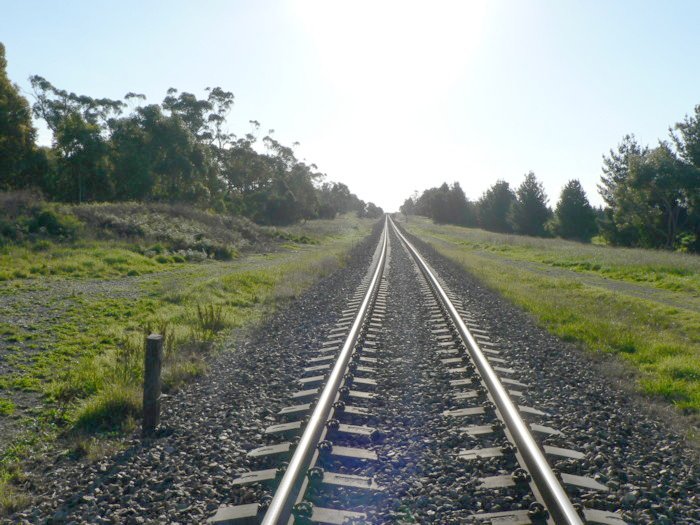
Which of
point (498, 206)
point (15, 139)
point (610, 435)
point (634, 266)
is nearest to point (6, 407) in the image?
point (610, 435)

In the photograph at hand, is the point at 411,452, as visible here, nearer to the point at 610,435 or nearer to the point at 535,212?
the point at 610,435

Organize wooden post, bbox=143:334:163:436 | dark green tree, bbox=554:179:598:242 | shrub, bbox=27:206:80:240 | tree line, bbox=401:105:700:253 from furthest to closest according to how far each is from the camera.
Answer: dark green tree, bbox=554:179:598:242
tree line, bbox=401:105:700:253
shrub, bbox=27:206:80:240
wooden post, bbox=143:334:163:436

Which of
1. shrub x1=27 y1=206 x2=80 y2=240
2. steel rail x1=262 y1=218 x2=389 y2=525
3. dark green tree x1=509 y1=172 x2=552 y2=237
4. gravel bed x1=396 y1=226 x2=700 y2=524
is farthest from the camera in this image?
dark green tree x1=509 y1=172 x2=552 y2=237

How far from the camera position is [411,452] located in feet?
15.4

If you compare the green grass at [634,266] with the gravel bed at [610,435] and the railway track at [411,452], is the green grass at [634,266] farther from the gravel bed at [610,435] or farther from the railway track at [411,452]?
the railway track at [411,452]

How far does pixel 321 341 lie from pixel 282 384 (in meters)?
2.28

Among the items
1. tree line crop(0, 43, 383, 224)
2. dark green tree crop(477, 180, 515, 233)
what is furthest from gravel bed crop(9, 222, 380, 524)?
dark green tree crop(477, 180, 515, 233)

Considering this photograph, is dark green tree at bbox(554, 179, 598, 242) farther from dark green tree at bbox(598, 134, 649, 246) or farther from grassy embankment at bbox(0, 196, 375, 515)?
grassy embankment at bbox(0, 196, 375, 515)

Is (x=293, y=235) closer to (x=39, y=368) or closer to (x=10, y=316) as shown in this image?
(x=10, y=316)

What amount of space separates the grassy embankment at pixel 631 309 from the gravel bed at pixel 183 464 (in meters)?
4.69

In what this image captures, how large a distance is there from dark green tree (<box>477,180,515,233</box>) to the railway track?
75085 mm

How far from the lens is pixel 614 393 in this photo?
21.4ft

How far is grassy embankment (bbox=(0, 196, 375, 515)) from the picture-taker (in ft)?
18.6

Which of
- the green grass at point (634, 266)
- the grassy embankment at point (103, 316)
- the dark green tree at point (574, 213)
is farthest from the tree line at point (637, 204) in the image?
the grassy embankment at point (103, 316)
